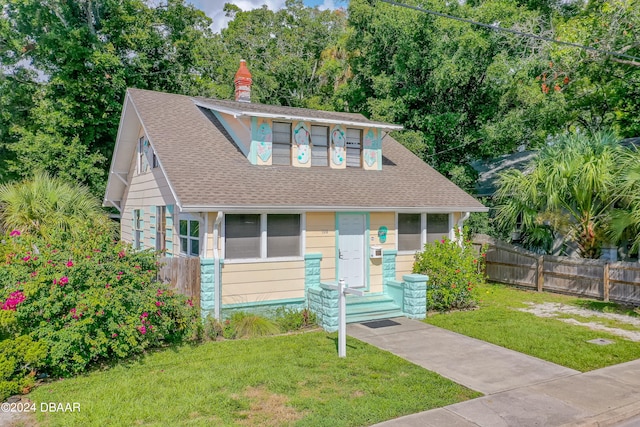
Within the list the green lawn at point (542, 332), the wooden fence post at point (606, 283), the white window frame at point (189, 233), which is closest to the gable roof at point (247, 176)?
the white window frame at point (189, 233)

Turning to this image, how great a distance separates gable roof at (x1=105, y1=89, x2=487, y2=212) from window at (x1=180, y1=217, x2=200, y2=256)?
1152 mm

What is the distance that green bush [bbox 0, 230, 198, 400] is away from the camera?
22.7 ft

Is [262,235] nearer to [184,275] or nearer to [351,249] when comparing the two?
[184,275]

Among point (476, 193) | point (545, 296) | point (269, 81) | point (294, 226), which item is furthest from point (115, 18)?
point (545, 296)

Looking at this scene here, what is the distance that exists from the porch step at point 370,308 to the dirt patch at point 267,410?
4.43m

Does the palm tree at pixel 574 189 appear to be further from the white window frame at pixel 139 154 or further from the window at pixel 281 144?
the white window frame at pixel 139 154

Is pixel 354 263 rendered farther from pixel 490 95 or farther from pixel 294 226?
pixel 490 95

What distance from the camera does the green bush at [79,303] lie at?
22.7 ft

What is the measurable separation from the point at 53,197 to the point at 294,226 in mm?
8700

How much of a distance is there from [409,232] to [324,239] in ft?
8.88

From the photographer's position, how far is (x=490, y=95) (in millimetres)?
19125

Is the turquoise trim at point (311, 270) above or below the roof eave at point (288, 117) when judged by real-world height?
below

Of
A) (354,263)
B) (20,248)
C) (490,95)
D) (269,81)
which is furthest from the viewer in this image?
(269,81)

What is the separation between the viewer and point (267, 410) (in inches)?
229
